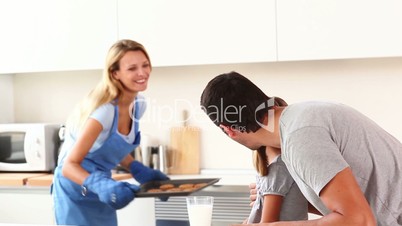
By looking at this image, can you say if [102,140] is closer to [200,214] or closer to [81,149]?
[81,149]

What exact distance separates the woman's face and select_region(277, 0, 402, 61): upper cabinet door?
0.73 metres

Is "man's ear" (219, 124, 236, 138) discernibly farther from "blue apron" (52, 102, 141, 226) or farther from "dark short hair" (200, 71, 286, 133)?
"blue apron" (52, 102, 141, 226)

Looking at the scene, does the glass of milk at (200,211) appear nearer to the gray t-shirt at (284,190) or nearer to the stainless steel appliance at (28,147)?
the gray t-shirt at (284,190)

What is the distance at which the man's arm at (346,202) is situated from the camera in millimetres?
1321

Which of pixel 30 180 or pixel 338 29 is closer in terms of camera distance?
pixel 338 29

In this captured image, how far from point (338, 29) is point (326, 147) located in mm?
1814

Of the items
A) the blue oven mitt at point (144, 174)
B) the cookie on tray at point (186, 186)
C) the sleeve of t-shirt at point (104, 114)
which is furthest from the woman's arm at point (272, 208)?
the blue oven mitt at point (144, 174)

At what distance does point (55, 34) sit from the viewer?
3.53 meters

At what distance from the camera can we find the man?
134cm

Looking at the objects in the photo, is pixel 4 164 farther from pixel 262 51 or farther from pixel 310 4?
pixel 310 4

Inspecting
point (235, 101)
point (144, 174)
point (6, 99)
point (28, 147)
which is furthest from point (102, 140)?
point (6, 99)

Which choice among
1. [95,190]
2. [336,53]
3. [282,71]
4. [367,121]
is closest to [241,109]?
[367,121]

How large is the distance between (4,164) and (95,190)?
1360 mm

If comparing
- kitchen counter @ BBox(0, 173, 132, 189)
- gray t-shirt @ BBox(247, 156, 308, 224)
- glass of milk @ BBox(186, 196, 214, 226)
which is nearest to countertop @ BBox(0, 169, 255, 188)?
kitchen counter @ BBox(0, 173, 132, 189)
